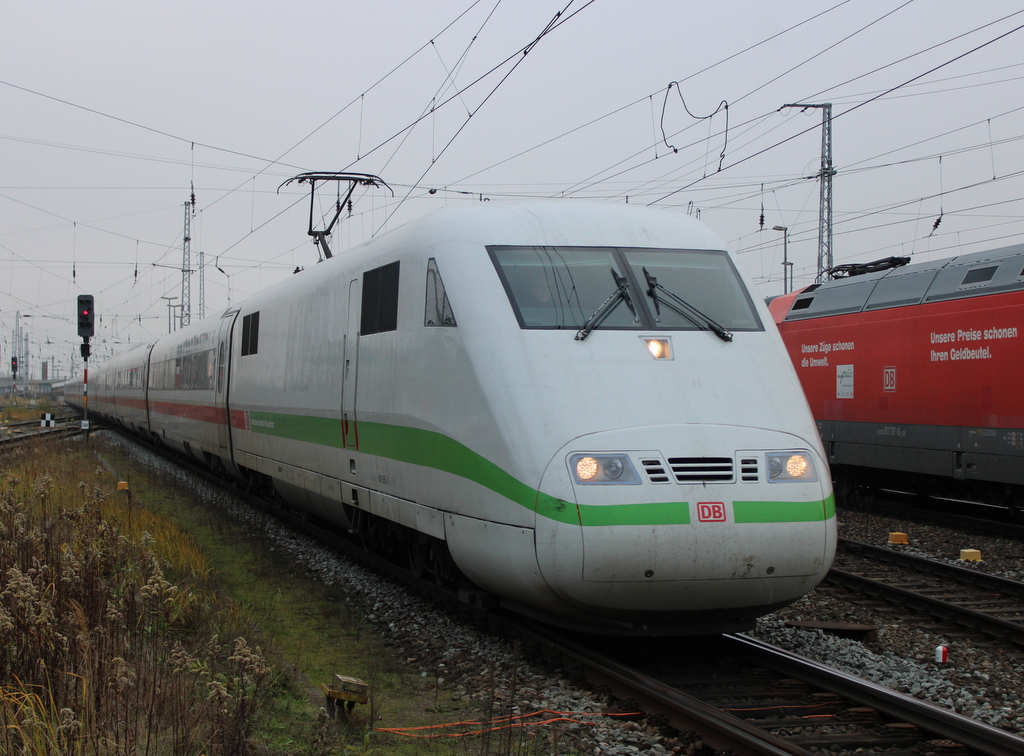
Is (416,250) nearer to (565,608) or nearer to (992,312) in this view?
(565,608)

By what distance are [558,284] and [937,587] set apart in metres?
5.21

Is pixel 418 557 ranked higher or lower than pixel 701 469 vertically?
lower

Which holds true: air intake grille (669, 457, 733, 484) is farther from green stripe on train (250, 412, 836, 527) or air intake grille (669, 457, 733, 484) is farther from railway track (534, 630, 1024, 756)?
railway track (534, 630, 1024, 756)

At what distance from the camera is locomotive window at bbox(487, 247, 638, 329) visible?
6473 millimetres

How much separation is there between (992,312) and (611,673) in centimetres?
883

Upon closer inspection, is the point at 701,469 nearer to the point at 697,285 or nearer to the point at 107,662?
the point at 697,285

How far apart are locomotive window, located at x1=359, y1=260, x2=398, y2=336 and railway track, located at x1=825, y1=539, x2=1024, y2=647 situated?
16.0ft

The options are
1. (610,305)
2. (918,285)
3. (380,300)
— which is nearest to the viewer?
(610,305)

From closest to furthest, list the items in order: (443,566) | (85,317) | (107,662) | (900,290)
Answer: (107,662), (443,566), (900,290), (85,317)

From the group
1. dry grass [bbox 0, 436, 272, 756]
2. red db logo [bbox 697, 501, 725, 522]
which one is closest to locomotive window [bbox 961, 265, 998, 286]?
red db logo [bbox 697, 501, 725, 522]

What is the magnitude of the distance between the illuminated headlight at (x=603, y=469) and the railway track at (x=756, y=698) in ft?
3.76

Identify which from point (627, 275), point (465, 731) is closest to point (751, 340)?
point (627, 275)

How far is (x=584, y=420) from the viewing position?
5758 mm

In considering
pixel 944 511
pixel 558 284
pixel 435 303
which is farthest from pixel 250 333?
pixel 944 511
